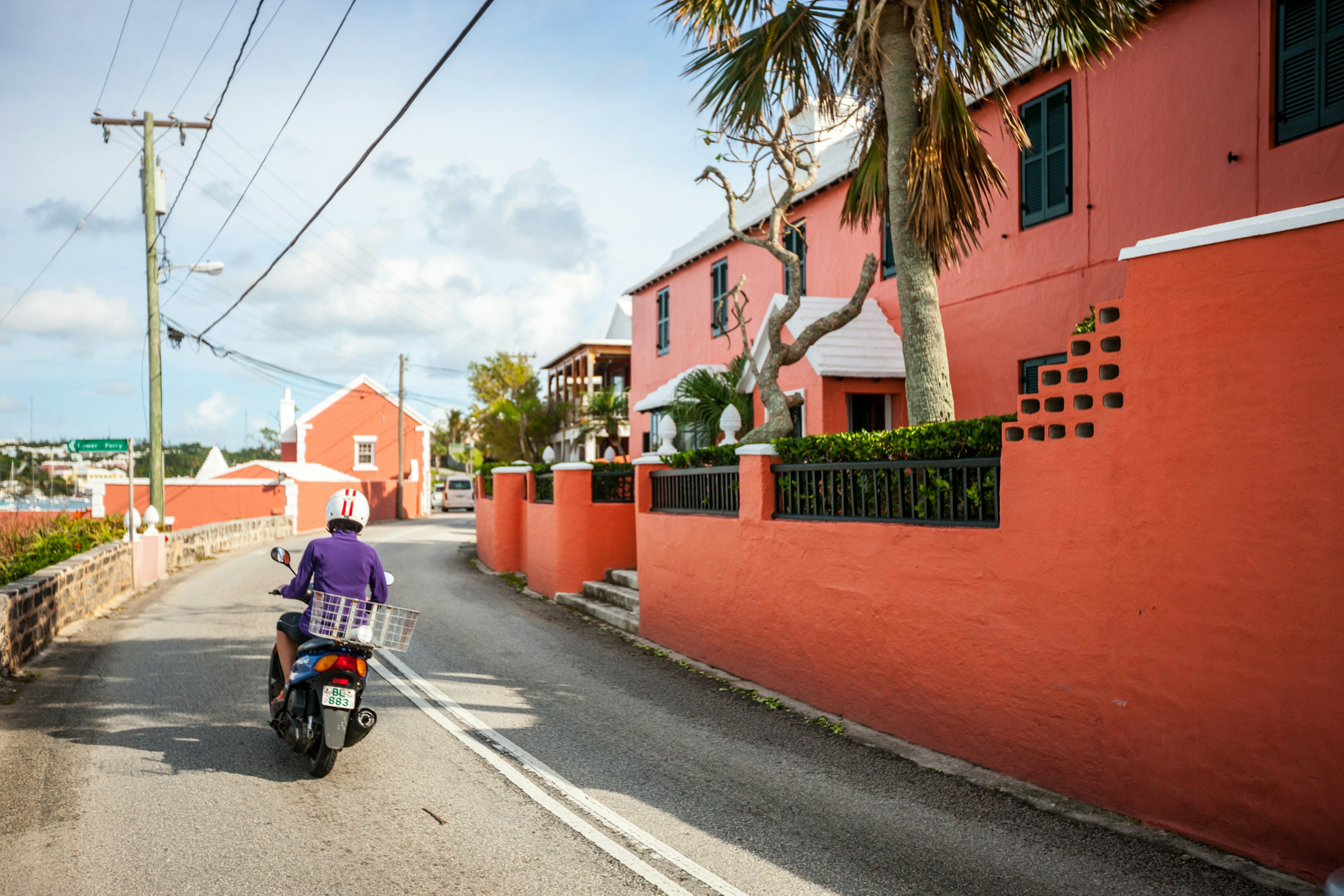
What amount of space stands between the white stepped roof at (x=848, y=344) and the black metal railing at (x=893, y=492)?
13.5ft

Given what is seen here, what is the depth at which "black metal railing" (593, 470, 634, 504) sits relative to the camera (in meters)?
14.3

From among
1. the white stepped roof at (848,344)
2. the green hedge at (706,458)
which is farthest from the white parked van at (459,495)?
the green hedge at (706,458)

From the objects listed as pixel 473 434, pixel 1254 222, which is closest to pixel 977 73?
pixel 1254 222

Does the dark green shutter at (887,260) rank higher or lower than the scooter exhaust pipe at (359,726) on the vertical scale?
higher

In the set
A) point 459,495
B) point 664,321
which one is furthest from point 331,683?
point 459,495

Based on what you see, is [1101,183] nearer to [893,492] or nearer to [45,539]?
[893,492]

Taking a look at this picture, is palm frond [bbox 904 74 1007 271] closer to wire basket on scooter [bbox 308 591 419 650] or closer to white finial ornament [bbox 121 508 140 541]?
wire basket on scooter [bbox 308 591 419 650]

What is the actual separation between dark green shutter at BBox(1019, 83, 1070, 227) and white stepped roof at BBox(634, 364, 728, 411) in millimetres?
6052

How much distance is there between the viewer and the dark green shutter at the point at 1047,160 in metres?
10.8

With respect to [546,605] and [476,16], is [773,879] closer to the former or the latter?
[476,16]

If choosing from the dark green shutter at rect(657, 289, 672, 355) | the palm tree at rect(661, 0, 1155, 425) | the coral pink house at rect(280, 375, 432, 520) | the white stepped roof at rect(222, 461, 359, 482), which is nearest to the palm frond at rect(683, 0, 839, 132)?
the palm tree at rect(661, 0, 1155, 425)

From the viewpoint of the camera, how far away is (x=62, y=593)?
11430 millimetres

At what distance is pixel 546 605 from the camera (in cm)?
1380

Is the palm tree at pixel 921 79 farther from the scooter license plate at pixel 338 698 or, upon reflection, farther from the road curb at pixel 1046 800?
the scooter license plate at pixel 338 698
